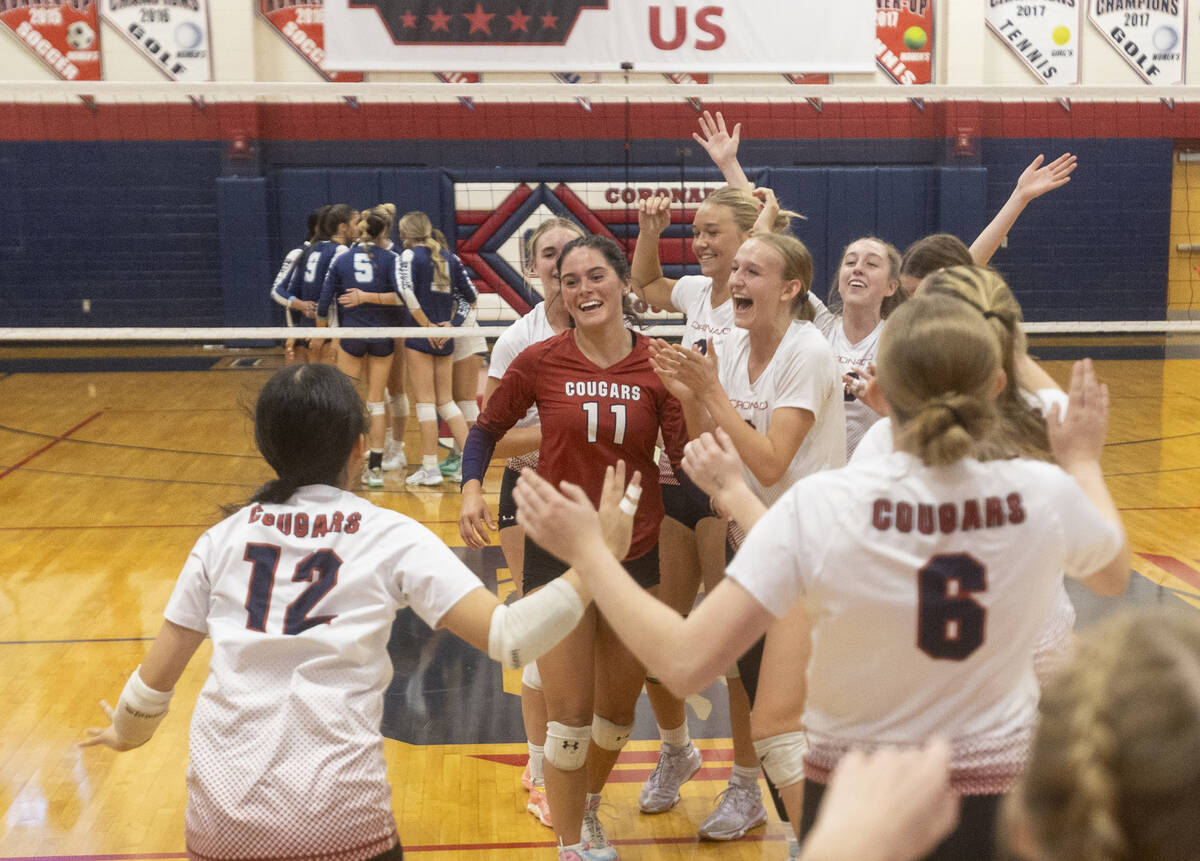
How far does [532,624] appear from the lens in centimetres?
213

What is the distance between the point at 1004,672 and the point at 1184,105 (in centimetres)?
1507

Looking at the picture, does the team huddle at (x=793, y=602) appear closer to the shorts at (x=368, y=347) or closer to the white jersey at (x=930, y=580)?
the white jersey at (x=930, y=580)

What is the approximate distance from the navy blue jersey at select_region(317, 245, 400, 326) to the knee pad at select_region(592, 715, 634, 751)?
5157mm

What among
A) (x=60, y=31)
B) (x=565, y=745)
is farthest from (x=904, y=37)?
(x=565, y=745)

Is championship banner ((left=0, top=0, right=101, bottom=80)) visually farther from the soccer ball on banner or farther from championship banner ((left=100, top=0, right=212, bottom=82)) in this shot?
championship banner ((left=100, top=0, right=212, bottom=82))

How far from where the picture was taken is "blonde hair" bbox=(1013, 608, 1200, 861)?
942 millimetres

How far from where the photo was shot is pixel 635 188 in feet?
45.1

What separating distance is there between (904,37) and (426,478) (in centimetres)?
910

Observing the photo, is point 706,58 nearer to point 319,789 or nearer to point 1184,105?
point 1184,105

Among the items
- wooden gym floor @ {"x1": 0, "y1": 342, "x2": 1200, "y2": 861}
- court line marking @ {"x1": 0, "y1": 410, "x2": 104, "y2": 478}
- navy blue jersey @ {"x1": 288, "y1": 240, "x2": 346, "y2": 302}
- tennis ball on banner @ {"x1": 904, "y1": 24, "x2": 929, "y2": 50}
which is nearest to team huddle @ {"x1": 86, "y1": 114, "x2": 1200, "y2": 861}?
wooden gym floor @ {"x1": 0, "y1": 342, "x2": 1200, "y2": 861}

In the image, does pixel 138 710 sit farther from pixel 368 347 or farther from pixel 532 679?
pixel 368 347

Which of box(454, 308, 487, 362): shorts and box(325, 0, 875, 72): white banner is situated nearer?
box(454, 308, 487, 362): shorts

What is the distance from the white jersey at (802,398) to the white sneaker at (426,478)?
5125 millimetres

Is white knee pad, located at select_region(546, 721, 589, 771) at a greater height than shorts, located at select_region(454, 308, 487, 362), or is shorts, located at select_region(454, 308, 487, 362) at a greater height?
shorts, located at select_region(454, 308, 487, 362)
